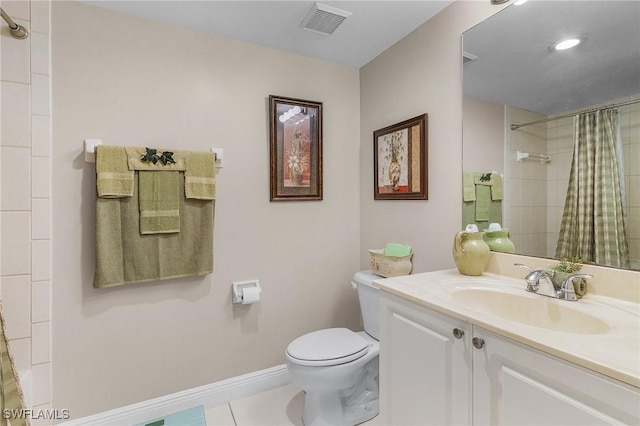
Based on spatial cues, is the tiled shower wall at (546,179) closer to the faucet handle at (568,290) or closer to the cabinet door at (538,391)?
the faucet handle at (568,290)

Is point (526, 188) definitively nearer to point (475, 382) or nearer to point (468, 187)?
point (468, 187)

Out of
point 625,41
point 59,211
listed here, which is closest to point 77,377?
point 59,211

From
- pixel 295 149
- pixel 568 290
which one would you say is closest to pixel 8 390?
pixel 295 149

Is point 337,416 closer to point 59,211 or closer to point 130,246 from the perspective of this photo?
point 130,246

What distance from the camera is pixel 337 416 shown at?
1674mm

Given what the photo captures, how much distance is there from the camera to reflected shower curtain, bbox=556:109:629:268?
1.10 metres

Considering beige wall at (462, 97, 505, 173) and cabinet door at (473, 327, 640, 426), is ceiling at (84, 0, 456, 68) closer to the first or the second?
beige wall at (462, 97, 505, 173)

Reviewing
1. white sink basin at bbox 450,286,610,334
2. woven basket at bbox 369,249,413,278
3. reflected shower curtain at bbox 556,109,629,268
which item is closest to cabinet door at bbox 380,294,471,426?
white sink basin at bbox 450,286,610,334

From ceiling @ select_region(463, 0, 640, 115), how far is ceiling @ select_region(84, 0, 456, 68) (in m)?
0.39

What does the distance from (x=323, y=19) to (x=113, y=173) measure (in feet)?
4.66

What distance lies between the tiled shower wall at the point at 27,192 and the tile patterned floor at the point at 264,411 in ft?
2.88

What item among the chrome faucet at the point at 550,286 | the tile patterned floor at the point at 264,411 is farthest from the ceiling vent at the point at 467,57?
the tile patterned floor at the point at 264,411

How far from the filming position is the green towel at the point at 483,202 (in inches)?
59.0

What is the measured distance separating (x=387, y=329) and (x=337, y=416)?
2.49ft
